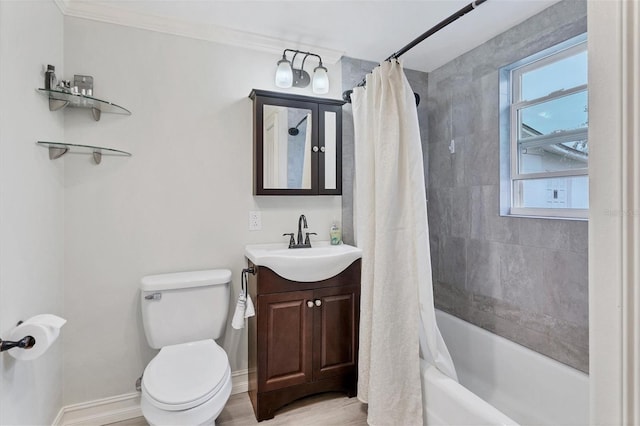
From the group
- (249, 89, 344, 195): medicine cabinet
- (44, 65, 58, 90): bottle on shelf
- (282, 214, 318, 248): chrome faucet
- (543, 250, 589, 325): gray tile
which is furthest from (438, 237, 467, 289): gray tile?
(44, 65, 58, 90): bottle on shelf

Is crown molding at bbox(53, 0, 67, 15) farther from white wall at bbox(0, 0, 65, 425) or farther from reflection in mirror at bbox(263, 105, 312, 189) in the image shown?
reflection in mirror at bbox(263, 105, 312, 189)

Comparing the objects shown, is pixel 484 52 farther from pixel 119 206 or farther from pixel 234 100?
pixel 119 206

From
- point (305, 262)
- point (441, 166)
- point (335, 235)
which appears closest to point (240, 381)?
point (305, 262)

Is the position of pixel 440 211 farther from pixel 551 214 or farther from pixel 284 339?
pixel 284 339

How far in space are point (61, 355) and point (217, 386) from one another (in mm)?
995

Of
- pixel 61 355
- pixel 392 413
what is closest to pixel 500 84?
pixel 392 413

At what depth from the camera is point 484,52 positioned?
2221 mm

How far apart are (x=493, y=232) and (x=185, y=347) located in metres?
2.03

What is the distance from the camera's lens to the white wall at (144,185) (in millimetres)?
1823

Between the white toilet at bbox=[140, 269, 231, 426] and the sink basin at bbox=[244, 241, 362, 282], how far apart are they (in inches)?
12.0

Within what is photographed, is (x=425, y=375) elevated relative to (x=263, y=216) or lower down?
lower down

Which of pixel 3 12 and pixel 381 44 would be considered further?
pixel 381 44

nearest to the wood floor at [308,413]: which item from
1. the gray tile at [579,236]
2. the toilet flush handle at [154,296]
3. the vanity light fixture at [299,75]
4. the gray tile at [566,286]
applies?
the toilet flush handle at [154,296]

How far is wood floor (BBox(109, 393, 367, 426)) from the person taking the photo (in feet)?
6.07
